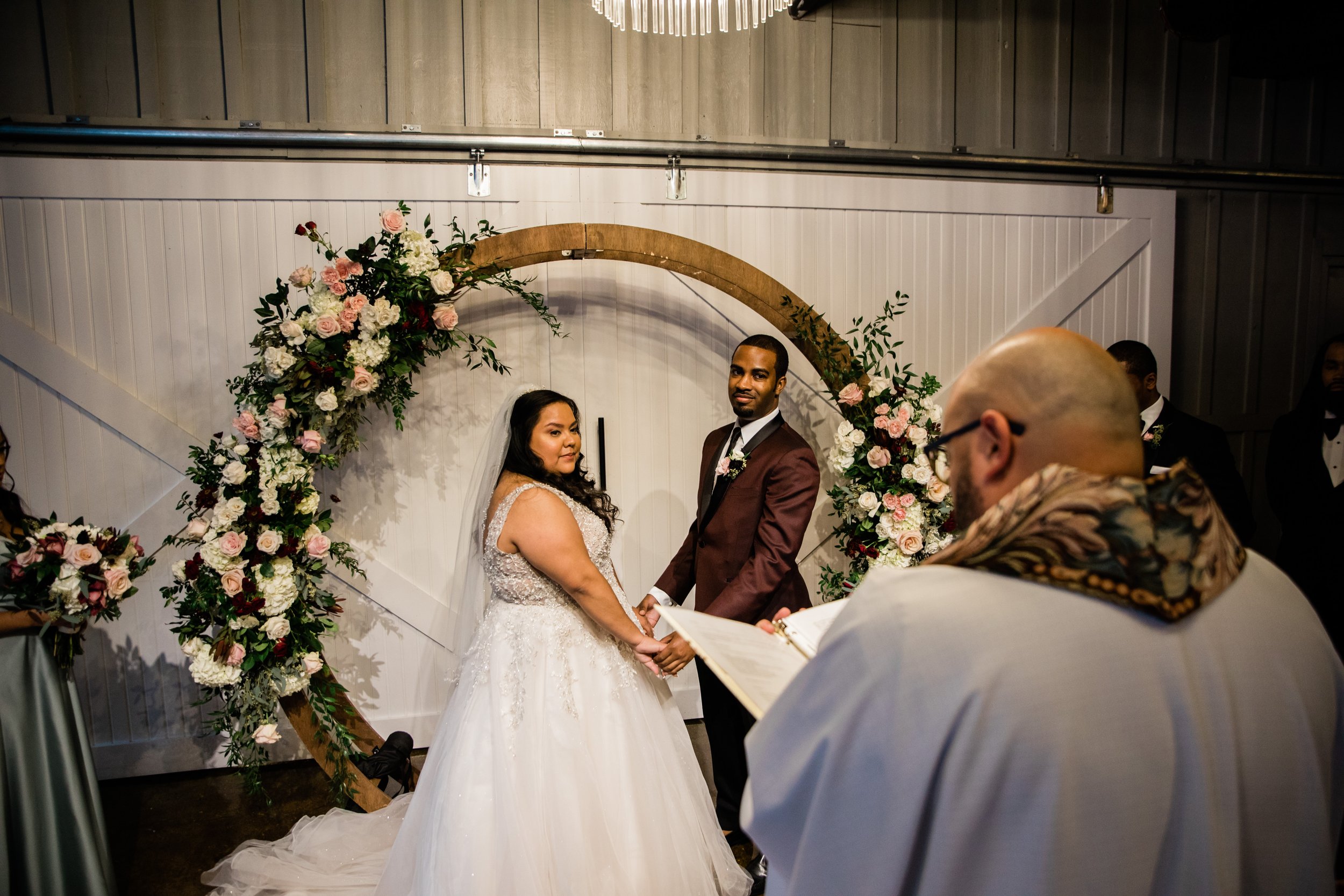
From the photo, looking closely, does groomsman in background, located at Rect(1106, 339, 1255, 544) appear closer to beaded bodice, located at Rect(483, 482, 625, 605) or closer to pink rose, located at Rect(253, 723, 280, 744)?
beaded bodice, located at Rect(483, 482, 625, 605)

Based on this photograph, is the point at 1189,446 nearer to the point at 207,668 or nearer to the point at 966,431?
the point at 966,431

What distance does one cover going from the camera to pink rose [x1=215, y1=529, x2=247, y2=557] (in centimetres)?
300

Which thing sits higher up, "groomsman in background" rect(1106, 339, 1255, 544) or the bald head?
the bald head

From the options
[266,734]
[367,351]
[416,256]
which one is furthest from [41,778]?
[416,256]

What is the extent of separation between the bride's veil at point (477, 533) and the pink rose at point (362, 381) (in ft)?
1.74

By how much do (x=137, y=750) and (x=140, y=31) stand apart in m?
3.22

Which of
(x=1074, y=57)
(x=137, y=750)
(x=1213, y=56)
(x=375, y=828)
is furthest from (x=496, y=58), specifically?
(x=1213, y=56)

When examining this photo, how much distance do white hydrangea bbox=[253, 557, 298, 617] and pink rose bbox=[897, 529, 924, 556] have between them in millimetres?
2500

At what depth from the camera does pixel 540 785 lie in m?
2.43

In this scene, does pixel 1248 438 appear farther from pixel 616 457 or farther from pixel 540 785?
pixel 540 785

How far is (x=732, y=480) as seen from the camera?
3207mm

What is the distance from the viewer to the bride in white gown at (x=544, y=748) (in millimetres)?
2391

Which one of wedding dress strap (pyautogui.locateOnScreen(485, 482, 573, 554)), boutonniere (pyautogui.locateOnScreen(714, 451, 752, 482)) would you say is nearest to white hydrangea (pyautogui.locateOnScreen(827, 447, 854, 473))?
boutonniere (pyautogui.locateOnScreen(714, 451, 752, 482))

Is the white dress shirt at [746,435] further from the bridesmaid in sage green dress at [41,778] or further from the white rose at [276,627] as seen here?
the bridesmaid in sage green dress at [41,778]
